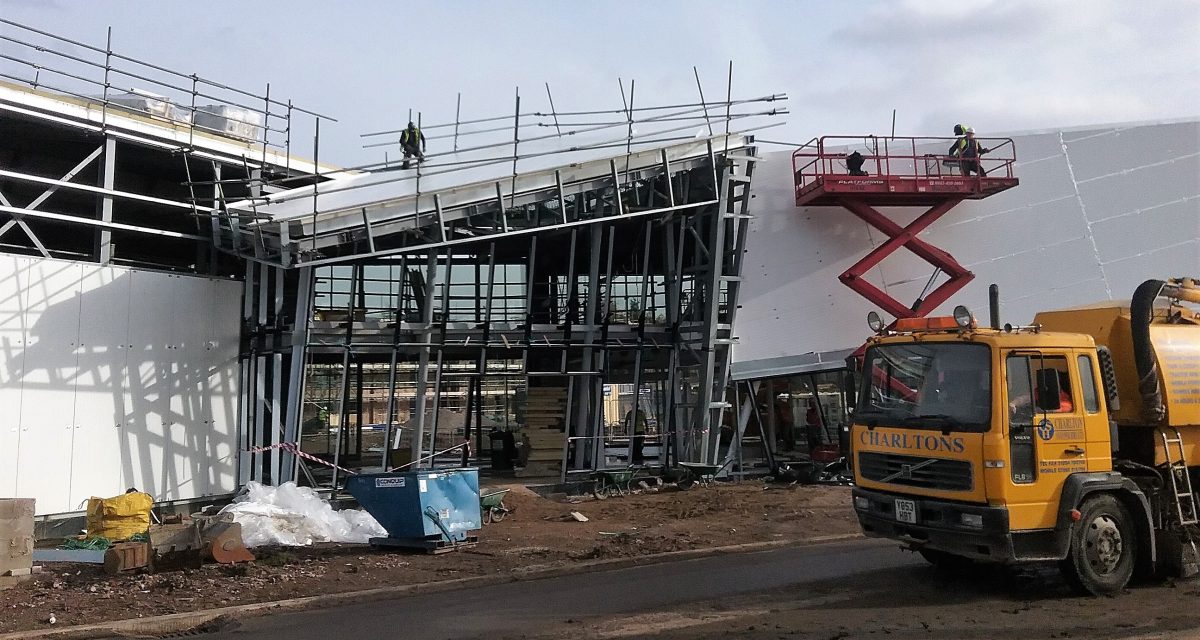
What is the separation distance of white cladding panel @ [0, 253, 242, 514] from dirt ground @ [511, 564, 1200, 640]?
9.21 meters

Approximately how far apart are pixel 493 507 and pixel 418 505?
323 centimetres

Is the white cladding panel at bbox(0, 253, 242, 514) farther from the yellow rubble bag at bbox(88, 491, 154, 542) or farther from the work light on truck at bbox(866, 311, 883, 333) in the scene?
the work light on truck at bbox(866, 311, 883, 333)

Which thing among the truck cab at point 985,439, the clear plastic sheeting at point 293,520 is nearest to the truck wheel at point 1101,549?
the truck cab at point 985,439

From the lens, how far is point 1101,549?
7.93 m

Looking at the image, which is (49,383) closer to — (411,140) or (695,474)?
(411,140)

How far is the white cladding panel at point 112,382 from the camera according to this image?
12.4 metres

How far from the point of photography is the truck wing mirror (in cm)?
774

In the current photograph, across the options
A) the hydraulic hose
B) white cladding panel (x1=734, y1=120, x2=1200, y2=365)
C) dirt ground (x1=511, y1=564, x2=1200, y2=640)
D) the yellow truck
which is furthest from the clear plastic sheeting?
white cladding panel (x1=734, y1=120, x2=1200, y2=365)

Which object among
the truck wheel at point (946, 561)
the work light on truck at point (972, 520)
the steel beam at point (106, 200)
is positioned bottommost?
the truck wheel at point (946, 561)

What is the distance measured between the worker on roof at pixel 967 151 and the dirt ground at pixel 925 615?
43.0ft

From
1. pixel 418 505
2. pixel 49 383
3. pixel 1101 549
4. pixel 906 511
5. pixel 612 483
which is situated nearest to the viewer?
pixel 1101 549

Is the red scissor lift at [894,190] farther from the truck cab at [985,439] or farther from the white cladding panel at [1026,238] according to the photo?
the truck cab at [985,439]

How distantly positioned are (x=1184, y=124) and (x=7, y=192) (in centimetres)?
2562

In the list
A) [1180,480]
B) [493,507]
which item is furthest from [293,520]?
[1180,480]
